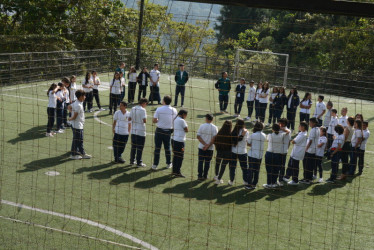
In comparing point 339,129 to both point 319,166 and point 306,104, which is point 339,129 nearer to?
point 319,166

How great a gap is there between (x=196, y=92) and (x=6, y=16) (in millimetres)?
11362

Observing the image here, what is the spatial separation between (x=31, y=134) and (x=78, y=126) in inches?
106

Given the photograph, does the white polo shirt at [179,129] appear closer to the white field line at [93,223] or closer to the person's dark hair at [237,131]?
the person's dark hair at [237,131]

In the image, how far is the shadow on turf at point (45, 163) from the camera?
33.3ft

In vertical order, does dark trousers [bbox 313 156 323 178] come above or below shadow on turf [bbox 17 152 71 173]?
above

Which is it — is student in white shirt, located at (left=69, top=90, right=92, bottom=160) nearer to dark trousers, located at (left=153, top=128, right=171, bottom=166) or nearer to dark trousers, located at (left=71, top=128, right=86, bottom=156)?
dark trousers, located at (left=71, top=128, right=86, bottom=156)

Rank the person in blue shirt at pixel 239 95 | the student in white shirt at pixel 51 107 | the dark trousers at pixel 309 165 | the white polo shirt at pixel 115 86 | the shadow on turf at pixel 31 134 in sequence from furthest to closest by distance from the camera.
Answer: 1. the person in blue shirt at pixel 239 95
2. the white polo shirt at pixel 115 86
3. the student in white shirt at pixel 51 107
4. the shadow on turf at pixel 31 134
5. the dark trousers at pixel 309 165

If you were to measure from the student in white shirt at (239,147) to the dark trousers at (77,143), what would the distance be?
3.73m

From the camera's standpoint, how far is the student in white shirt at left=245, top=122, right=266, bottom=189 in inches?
377

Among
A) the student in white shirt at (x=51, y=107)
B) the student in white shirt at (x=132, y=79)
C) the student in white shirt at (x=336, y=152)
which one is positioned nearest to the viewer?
the student in white shirt at (x=336, y=152)

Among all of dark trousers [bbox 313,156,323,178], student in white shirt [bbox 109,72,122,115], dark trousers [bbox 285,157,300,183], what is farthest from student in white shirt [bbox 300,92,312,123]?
student in white shirt [bbox 109,72,122,115]

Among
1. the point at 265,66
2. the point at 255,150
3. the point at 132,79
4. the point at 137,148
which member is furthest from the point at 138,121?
the point at 265,66

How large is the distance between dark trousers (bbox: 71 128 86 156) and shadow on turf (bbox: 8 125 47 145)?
1.91m

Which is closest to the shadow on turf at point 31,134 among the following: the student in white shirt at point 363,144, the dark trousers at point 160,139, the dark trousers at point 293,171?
the dark trousers at point 160,139
